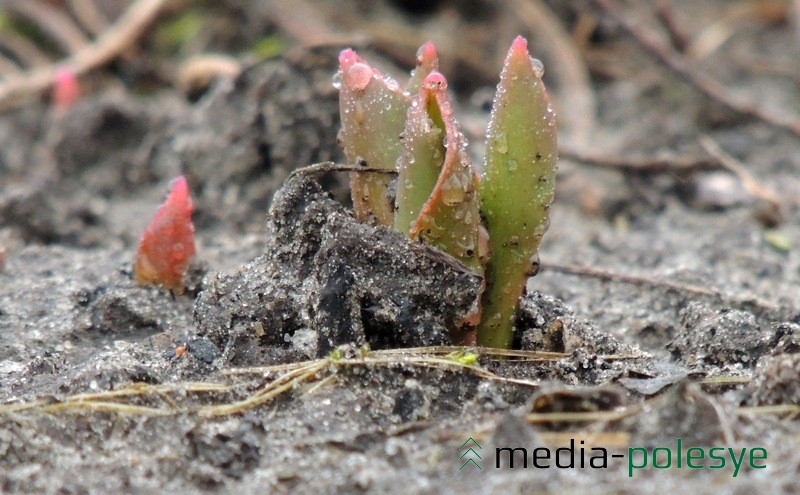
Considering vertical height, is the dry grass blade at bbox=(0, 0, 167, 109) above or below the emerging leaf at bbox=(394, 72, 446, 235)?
above

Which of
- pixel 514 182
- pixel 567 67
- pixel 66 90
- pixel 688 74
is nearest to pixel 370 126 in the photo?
pixel 514 182

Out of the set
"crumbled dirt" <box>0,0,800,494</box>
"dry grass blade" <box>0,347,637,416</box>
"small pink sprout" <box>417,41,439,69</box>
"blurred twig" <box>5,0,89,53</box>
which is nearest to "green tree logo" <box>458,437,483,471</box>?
"crumbled dirt" <box>0,0,800,494</box>

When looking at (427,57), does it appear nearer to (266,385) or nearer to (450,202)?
(450,202)

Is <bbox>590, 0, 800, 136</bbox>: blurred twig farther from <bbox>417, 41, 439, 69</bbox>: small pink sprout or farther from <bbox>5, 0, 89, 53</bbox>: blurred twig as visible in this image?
<bbox>5, 0, 89, 53</bbox>: blurred twig

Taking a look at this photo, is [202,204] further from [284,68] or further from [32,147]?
[32,147]

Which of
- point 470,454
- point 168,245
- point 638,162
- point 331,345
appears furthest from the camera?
point 638,162

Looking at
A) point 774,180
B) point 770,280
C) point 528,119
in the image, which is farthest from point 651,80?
point 528,119

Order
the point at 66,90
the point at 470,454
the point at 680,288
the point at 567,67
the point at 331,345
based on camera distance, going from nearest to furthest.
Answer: the point at 470,454 → the point at 331,345 → the point at 680,288 → the point at 66,90 → the point at 567,67
